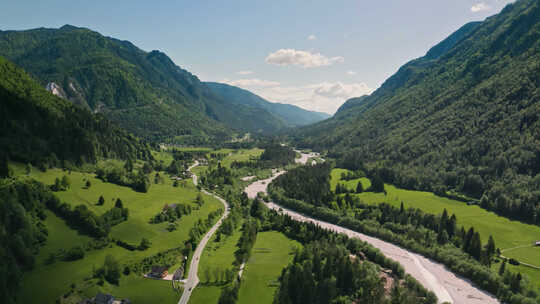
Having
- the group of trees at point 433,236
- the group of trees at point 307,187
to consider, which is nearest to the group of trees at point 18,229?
the group of trees at point 433,236

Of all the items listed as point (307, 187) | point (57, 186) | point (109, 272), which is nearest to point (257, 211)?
point (307, 187)

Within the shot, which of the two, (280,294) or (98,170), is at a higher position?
(98,170)

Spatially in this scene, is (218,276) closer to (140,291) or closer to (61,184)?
(140,291)

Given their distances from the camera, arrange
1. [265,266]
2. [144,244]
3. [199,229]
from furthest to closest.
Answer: [199,229] < [144,244] < [265,266]

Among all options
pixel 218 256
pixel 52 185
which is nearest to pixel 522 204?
pixel 218 256

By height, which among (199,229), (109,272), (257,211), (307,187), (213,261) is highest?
(307,187)

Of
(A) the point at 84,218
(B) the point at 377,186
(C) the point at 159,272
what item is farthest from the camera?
(B) the point at 377,186

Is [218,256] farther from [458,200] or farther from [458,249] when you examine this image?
[458,200]

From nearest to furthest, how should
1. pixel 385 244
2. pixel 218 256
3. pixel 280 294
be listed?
pixel 280 294 → pixel 218 256 → pixel 385 244
